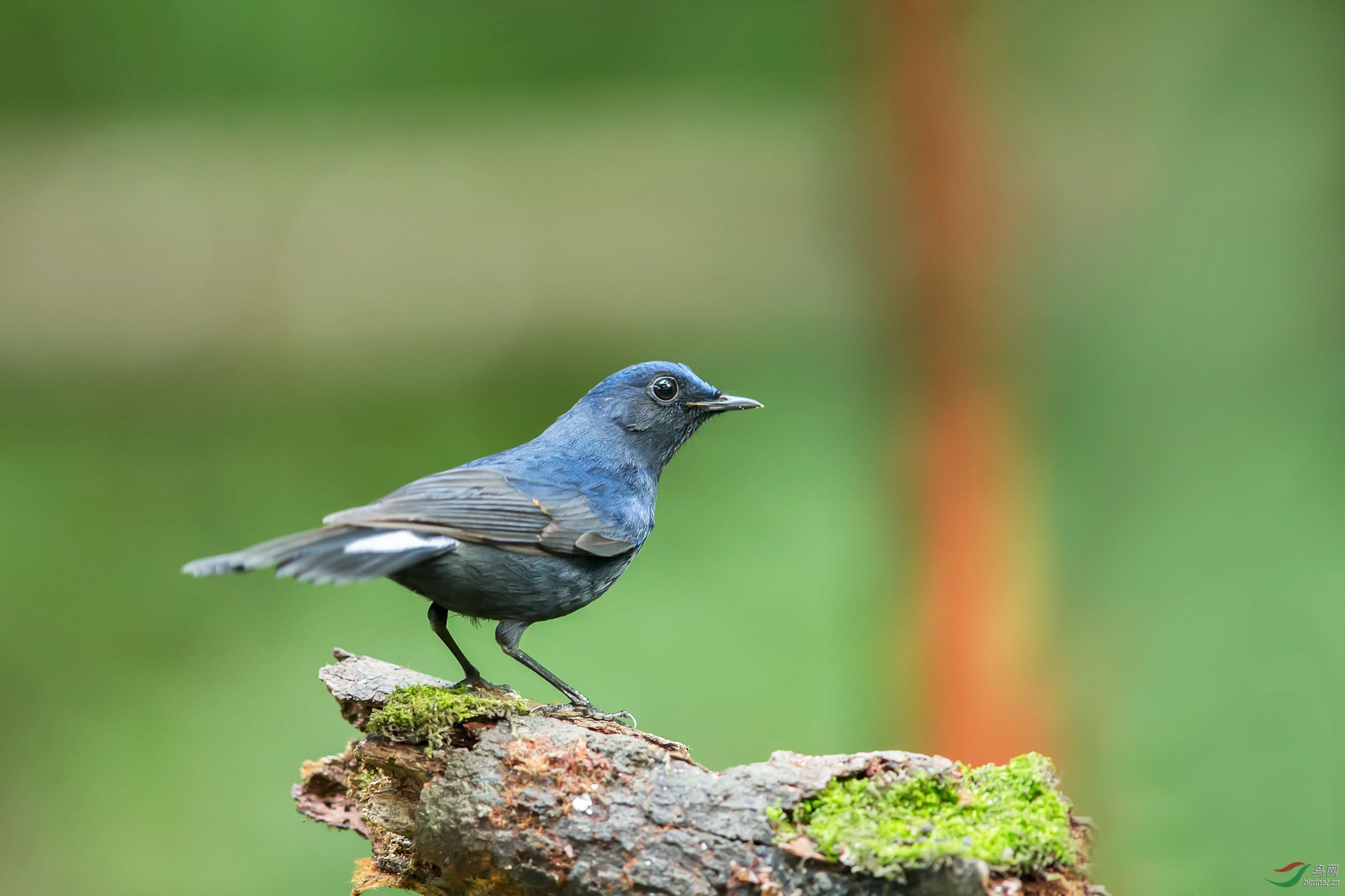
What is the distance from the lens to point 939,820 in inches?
97.0

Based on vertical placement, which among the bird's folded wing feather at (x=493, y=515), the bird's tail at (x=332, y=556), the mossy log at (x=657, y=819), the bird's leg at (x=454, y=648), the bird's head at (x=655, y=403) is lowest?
the mossy log at (x=657, y=819)

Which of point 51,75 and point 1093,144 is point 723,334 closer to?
point 1093,144

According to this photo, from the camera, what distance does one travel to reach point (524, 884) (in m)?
2.62

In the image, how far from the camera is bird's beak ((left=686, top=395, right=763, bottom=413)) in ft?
13.3

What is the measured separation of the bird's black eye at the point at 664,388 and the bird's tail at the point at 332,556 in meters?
1.18

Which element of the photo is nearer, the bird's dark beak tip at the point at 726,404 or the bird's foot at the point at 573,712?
the bird's foot at the point at 573,712

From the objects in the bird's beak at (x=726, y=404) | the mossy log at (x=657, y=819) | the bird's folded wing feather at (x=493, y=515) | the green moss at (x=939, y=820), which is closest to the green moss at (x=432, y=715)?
the mossy log at (x=657, y=819)

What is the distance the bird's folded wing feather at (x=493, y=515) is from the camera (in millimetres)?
3156

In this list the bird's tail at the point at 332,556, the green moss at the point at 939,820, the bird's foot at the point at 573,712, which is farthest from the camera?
the bird's foot at the point at 573,712

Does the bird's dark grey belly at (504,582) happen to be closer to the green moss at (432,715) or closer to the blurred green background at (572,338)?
the green moss at (432,715)

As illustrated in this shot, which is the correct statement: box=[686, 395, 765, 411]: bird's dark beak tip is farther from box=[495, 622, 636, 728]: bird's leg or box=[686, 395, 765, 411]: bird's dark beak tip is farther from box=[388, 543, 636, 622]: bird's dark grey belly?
box=[495, 622, 636, 728]: bird's leg

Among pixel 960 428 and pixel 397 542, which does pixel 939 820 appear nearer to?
pixel 397 542

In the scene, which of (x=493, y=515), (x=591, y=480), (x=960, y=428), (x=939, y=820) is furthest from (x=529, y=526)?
(x=960, y=428)

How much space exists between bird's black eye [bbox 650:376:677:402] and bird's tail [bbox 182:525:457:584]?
1.18 meters
